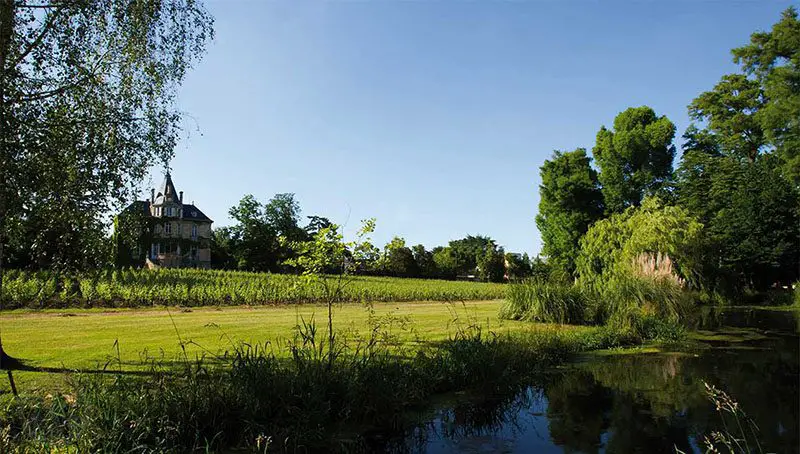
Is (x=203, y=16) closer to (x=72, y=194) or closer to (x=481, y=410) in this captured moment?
(x=72, y=194)

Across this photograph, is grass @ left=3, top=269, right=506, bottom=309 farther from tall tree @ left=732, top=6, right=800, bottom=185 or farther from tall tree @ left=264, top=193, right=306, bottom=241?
tall tree @ left=264, top=193, right=306, bottom=241

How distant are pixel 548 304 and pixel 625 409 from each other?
756cm

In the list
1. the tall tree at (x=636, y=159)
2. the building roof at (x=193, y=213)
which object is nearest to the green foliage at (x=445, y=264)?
the tall tree at (x=636, y=159)

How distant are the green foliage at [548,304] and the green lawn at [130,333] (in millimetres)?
854

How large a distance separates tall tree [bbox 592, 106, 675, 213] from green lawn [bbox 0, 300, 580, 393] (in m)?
23.9

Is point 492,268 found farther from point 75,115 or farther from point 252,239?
point 75,115

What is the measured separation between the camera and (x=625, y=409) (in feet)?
22.1

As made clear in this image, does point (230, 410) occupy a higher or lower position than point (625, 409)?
higher

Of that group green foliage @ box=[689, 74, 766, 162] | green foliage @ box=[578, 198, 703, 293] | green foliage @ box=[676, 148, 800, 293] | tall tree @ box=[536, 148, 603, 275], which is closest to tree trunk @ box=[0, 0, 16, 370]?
green foliage @ box=[578, 198, 703, 293]

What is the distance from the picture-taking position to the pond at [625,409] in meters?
5.45

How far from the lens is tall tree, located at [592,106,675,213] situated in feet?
111

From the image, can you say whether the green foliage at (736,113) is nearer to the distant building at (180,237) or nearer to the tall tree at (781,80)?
the tall tree at (781,80)

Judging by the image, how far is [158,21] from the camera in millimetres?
7609

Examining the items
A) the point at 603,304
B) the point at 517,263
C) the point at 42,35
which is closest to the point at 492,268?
the point at 517,263
